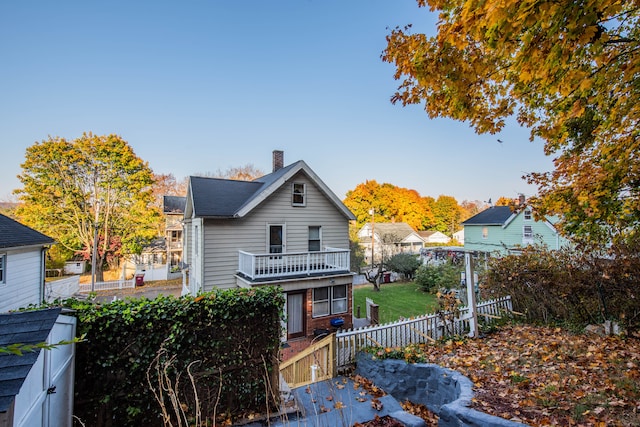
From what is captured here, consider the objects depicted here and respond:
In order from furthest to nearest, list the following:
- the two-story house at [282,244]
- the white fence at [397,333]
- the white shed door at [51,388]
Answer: the two-story house at [282,244] < the white fence at [397,333] < the white shed door at [51,388]

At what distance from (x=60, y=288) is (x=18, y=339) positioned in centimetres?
2025

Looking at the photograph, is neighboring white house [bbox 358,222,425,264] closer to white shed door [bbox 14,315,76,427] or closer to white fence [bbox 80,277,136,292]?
white fence [bbox 80,277,136,292]

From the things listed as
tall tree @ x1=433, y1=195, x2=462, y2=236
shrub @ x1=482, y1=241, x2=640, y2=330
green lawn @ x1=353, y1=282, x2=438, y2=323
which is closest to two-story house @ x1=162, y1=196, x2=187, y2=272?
green lawn @ x1=353, y1=282, x2=438, y2=323

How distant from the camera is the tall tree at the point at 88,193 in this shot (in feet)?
61.5

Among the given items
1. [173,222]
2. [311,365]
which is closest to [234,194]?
[311,365]

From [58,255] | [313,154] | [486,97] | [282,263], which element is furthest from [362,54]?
[58,255]

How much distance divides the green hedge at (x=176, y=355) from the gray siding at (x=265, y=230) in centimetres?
625

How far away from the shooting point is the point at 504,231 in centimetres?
2694

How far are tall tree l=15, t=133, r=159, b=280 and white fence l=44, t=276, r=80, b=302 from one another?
318 cm

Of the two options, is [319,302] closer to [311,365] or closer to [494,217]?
[311,365]

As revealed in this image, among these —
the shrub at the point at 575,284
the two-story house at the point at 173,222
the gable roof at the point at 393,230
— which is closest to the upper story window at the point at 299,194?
the shrub at the point at 575,284

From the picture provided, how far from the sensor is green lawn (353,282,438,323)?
13656mm

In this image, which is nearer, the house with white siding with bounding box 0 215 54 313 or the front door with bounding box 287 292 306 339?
the house with white siding with bounding box 0 215 54 313

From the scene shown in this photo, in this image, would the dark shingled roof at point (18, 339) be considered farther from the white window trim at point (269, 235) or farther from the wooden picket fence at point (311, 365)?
the white window trim at point (269, 235)
